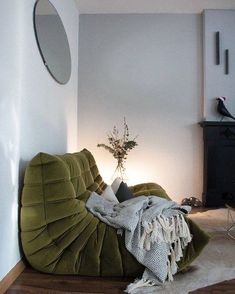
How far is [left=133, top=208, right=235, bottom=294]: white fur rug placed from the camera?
6.08 feet

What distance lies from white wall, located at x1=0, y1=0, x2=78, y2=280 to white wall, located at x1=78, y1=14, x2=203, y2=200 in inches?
66.7

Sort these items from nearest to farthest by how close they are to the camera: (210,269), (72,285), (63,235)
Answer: (72,285)
(63,235)
(210,269)

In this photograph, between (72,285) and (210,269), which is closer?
(72,285)

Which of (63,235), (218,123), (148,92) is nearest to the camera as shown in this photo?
(63,235)

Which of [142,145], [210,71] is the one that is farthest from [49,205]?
[210,71]

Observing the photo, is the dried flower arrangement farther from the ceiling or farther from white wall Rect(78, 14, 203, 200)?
the ceiling

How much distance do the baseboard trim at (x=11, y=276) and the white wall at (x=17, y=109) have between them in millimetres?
29

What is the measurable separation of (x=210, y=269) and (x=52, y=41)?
2.52 meters

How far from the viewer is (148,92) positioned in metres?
4.63

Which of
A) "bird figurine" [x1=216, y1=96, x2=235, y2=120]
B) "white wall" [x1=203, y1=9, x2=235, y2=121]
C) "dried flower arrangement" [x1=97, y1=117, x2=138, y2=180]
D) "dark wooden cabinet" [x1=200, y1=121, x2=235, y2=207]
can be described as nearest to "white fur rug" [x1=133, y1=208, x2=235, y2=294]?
"dark wooden cabinet" [x1=200, y1=121, x2=235, y2=207]

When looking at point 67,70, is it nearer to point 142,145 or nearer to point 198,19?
point 142,145

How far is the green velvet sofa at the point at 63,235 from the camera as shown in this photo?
1999mm

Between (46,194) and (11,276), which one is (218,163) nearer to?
(46,194)

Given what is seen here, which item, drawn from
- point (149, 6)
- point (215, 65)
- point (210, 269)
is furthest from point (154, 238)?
point (149, 6)
